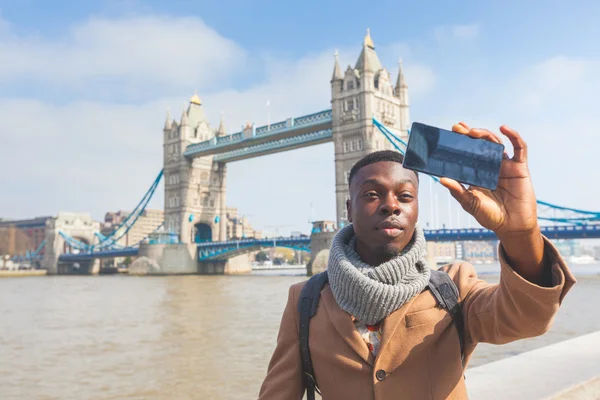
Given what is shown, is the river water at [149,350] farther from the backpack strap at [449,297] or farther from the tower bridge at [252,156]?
the tower bridge at [252,156]

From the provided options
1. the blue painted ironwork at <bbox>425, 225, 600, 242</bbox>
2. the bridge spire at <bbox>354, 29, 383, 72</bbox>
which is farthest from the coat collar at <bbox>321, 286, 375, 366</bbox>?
the bridge spire at <bbox>354, 29, 383, 72</bbox>

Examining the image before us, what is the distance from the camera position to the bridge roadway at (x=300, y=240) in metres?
32.8

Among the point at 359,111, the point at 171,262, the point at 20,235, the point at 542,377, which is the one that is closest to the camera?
the point at 542,377

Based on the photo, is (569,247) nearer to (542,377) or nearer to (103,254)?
(103,254)

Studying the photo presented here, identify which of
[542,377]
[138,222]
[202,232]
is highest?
[138,222]

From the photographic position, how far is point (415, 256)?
1.58 meters

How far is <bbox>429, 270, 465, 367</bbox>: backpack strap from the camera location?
155 cm

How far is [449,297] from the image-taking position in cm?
156

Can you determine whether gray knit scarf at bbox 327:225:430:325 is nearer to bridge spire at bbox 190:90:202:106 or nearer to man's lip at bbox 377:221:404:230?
man's lip at bbox 377:221:404:230

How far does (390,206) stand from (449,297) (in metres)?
0.33

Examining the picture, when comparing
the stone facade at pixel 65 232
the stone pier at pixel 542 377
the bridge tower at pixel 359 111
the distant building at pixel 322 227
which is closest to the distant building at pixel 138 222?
the stone facade at pixel 65 232

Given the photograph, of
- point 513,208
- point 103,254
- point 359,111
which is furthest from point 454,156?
point 103,254

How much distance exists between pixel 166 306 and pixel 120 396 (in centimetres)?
1090

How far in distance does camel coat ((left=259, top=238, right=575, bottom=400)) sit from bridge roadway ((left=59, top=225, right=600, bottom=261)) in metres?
32.7
